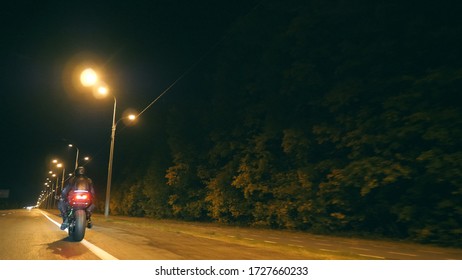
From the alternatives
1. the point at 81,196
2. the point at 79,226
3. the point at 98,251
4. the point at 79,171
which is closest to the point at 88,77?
the point at 79,171

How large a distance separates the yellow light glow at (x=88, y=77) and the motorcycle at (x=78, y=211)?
31.0ft

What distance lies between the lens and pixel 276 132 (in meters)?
20.6

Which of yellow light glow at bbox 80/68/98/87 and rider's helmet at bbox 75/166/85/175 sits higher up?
yellow light glow at bbox 80/68/98/87

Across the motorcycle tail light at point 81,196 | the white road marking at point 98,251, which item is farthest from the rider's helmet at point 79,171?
the white road marking at point 98,251

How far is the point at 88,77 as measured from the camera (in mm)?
18328

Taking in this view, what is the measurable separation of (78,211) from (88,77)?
1006 cm

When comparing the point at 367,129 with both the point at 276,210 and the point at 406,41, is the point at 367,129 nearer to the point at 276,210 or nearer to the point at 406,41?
the point at 406,41

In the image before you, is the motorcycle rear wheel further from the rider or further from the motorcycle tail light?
the rider

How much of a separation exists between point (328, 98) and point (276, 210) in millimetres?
6361

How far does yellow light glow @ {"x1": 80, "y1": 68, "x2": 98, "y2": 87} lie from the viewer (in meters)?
18.1

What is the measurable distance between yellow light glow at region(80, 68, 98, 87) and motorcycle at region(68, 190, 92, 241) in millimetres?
9435

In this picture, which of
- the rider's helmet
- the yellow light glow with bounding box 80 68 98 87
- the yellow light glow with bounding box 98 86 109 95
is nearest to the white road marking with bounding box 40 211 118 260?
the rider's helmet

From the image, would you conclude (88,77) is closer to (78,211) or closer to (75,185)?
(75,185)
